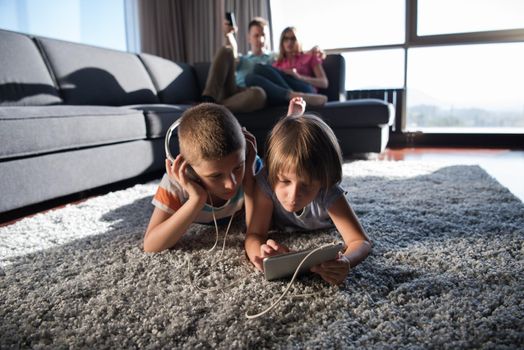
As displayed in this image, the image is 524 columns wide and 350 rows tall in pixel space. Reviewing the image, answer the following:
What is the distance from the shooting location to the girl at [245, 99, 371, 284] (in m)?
0.75

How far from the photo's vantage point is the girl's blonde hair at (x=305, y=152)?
0.75m

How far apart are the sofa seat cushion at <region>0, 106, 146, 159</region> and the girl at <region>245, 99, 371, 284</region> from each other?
898 mm

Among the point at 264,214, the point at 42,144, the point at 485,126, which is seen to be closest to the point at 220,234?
the point at 264,214

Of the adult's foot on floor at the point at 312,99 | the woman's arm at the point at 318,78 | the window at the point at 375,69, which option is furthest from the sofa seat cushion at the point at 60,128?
the window at the point at 375,69

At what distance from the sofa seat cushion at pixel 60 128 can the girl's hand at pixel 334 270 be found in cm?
112

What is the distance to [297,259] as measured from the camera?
→ 0.71 meters

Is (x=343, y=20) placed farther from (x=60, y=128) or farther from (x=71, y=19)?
(x=60, y=128)

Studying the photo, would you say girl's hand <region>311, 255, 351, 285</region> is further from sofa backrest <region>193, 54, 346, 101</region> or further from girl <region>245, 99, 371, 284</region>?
sofa backrest <region>193, 54, 346, 101</region>

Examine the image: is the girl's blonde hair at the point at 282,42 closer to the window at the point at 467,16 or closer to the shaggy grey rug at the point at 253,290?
the window at the point at 467,16

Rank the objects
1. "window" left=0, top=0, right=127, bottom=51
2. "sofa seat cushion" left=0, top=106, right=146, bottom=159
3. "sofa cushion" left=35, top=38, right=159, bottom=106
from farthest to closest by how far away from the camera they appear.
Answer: "window" left=0, top=0, right=127, bottom=51 < "sofa cushion" left=35, top=38, right=159, bottom=106 < "sofa seat cushion" left=0, top=106, right=146, bottom=159

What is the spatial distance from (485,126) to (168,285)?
3527mm

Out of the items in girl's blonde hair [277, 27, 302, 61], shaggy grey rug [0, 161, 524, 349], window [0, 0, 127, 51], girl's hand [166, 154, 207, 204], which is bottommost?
shaggy grey rug [0, 161, 524, 349]

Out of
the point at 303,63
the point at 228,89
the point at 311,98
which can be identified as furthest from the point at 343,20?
the point at 228,89

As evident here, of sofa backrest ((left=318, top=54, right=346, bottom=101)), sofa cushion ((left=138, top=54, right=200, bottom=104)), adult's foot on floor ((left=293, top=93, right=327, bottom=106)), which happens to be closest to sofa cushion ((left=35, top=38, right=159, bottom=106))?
sofa cushion ((left=138, top=54, right=200, bottom=104))
